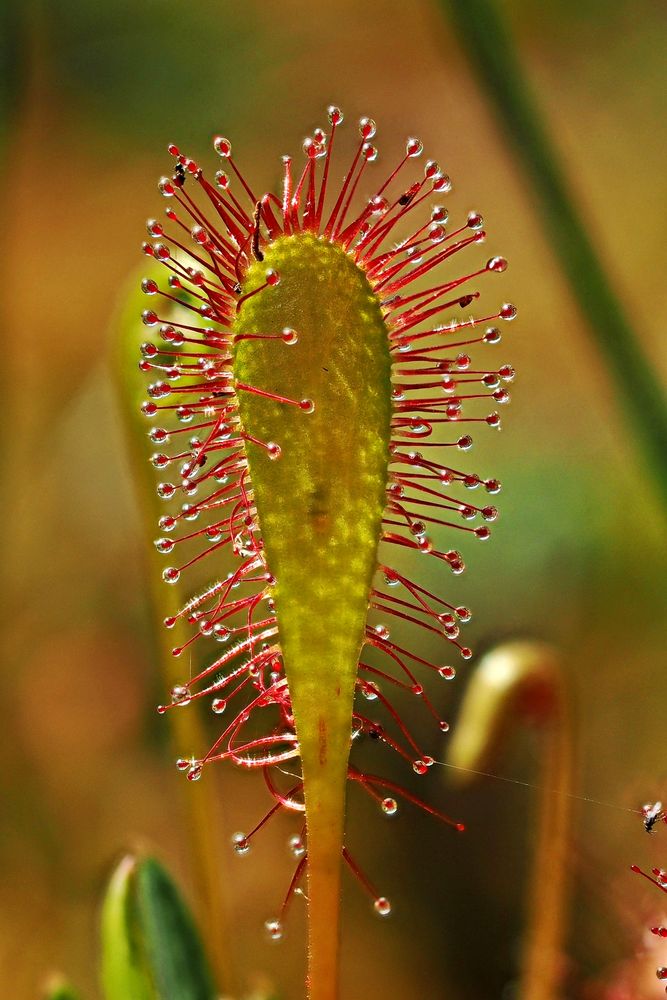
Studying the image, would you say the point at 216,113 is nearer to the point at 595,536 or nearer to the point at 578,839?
the point at 595,536

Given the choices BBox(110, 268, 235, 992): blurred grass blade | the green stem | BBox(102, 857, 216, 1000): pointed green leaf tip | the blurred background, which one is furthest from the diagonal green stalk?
the green stem

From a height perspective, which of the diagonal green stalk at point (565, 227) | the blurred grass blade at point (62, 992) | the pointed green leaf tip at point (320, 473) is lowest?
the blurred grass blade at point (62, 992)

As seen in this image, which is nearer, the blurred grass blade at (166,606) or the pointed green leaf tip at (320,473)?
the pointed green leaf tip at (320,473)

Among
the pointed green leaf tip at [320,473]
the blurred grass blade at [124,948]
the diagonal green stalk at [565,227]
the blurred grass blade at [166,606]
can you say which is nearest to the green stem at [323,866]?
the pointed green leaf tip at [320,473]

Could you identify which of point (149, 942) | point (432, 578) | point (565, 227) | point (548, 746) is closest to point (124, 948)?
point (149, 942)

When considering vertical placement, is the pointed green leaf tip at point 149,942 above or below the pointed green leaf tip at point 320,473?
below

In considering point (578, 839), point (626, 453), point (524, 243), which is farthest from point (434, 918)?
point (524, 243)

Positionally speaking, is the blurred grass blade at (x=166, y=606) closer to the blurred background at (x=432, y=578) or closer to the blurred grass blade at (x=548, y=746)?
the blurred grass blade at (x=548, y=746)
